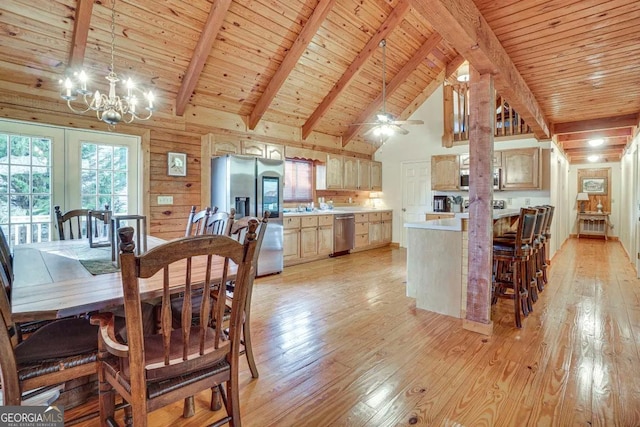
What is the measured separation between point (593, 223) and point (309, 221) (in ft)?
28.1

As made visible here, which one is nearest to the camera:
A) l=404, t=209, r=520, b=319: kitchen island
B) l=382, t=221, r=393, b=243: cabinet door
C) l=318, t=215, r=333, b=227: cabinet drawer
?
l=404, t=209, r=520, b=319: kitchen island

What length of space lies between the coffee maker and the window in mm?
2564

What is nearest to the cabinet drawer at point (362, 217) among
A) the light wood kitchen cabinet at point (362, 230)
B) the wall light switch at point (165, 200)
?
the light wood kitchen cabinet at point (362, 230)

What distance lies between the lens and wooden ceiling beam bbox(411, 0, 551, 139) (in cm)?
195

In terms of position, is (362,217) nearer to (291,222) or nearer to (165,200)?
(291,222)

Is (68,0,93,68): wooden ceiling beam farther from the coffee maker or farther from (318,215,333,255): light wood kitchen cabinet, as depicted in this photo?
the coffee maker

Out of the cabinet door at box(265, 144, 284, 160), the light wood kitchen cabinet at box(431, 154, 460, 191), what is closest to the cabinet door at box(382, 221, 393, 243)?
the light wood kitchen cabinet at box(431, 154, 460, 191)

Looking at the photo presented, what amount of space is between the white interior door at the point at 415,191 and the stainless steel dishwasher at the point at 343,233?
1.56 metres

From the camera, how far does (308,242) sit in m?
5.66

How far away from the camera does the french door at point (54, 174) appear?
3.36m

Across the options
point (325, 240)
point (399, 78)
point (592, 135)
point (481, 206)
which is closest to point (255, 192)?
point (325, 240)

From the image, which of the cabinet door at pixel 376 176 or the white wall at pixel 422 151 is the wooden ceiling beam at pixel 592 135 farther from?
the cabinet door at pixel 376 176

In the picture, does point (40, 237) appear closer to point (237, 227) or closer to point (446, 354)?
point (237, 227)

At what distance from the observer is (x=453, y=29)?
6.97 ft
